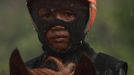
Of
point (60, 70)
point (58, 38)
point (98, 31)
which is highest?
point (58, 38)

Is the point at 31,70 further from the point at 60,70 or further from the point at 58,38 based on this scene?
the point at 58,38

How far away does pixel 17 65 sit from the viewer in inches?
145

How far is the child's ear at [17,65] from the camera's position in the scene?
12.0 ft

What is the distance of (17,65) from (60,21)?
19.5 inches

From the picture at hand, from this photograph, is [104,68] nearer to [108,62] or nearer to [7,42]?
[108,62]

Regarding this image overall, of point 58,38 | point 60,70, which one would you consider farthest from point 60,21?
point 60,70

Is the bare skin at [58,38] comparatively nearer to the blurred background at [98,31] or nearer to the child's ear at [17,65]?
the child's ear at [17,65]

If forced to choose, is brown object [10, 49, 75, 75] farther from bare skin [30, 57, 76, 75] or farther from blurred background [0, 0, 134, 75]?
blurred background [0, 0, 134, 75]

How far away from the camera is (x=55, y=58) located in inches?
161

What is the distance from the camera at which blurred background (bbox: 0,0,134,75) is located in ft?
38.3

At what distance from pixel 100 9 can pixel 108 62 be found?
8709mm

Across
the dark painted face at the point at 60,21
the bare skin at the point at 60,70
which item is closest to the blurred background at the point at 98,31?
the dark painted face at the point at 60,21

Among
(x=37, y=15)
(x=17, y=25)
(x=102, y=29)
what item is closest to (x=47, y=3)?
(x=37, y=15)

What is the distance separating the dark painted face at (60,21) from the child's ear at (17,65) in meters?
0.38
